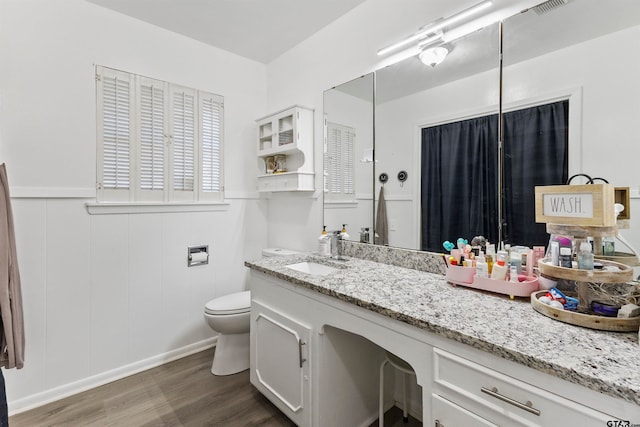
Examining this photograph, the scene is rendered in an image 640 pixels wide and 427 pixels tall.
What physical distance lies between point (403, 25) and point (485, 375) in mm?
1809

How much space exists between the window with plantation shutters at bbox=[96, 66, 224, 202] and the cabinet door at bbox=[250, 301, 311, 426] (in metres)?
1.19

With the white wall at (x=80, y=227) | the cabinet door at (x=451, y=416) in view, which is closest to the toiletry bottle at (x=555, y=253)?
the cabinet door at (x=451, y=416)

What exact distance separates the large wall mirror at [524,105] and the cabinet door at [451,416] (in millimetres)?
809

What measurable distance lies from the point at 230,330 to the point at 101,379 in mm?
913

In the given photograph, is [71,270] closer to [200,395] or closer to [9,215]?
[9,215]

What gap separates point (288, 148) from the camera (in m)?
2.35

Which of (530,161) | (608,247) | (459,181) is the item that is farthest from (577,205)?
(459,181)

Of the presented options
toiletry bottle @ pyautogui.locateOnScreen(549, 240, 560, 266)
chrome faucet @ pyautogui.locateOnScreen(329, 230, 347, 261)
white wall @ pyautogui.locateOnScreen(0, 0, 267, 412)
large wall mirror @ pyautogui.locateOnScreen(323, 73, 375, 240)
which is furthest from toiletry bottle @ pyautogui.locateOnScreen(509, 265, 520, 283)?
white wall @ pyautogui.locateOnScreen(0, 0, 267, 412)

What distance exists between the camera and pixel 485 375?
0.85 m

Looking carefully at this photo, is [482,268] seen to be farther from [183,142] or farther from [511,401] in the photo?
[183,142]

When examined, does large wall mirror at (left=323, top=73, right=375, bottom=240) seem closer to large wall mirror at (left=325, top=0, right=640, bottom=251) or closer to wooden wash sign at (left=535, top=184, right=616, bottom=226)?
large wall mirror at (left=325, top=0, right=640, bottom=251)

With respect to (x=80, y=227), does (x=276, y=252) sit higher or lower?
lower

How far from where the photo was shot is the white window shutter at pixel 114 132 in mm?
2027

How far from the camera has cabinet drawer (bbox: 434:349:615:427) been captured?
0.71 meters
